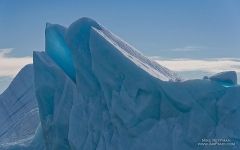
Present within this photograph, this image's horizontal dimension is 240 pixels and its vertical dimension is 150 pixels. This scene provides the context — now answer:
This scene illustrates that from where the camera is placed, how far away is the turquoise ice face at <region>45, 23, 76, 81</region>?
3144cm

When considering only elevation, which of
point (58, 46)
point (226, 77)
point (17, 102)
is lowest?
point (17, 102)

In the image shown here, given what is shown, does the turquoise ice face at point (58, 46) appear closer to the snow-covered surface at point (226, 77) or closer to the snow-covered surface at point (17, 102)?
the snow-covered surface at point (226, 77)

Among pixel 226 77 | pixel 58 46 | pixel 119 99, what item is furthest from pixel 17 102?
pixel 226 77

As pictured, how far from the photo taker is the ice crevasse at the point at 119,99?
77.0 feet

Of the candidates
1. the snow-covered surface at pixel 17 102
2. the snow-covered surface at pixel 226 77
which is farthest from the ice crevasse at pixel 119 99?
the snow-covered surface at pixel 17 102

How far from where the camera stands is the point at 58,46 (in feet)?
104

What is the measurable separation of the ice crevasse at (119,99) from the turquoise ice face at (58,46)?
6 cm

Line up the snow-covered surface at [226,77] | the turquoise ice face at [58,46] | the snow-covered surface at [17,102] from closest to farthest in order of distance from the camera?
the snow-covered surface at [226,77]
the turquoise ice face at [58,46]
the snow-covered surface at [17,102]

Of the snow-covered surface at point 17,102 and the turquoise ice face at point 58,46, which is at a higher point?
the turquoise ice face at point 58,46

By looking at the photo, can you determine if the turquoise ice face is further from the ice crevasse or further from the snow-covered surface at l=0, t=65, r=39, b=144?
the snow-covered surface at l=0, t=65, r=39, b=144

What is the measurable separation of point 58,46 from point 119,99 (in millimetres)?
8005

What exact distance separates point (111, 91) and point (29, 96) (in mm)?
21799

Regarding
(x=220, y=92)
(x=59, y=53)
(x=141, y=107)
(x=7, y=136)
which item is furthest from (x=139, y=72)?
(x=7, y=136)

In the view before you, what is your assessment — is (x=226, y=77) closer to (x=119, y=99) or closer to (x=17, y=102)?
(x=119, y=99)
